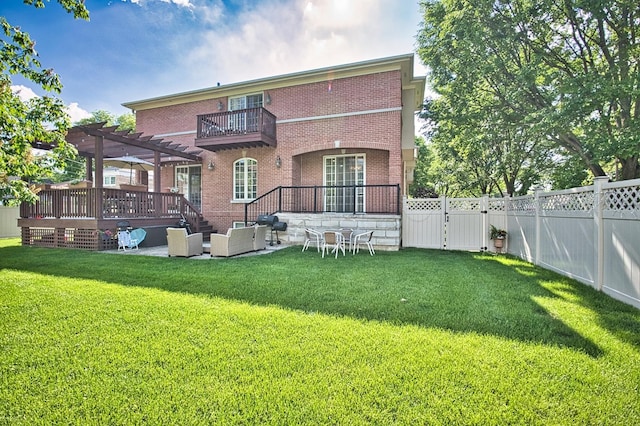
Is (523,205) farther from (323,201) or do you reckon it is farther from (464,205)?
(323,201)

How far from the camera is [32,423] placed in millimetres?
1824

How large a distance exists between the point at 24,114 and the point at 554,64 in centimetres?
1327

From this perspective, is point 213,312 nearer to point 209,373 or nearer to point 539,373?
point 209,373

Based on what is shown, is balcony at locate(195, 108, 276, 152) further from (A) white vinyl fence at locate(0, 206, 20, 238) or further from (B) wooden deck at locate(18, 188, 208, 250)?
(A) white vinyl fence at locate(0, 206, 20, 238)

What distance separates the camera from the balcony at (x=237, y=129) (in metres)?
11.5

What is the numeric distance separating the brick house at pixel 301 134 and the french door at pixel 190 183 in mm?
47

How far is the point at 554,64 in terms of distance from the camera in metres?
9.52

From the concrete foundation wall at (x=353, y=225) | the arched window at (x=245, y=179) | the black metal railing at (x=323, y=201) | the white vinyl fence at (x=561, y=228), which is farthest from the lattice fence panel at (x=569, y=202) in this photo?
the arched window at (x=245, y=179)

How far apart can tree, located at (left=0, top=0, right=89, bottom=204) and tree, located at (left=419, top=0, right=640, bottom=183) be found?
10.1 m

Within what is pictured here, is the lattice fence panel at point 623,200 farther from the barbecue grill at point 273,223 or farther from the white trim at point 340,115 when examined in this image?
the barbecue grill at point 273,223

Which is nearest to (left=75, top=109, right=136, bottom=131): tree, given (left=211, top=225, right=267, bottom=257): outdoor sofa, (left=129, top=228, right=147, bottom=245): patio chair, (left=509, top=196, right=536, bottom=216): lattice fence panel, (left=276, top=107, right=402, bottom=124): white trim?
(left=276, top=107, right=402, bottom=124): white trim

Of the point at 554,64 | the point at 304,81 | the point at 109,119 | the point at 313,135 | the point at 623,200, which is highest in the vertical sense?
the point at 109,119

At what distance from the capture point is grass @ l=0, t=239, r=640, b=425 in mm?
1968

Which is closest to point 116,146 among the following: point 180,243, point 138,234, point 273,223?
point 138,234
